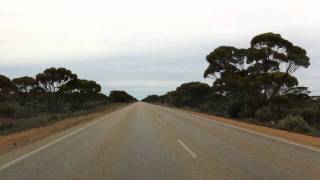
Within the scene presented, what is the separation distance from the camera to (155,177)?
9.15 meters

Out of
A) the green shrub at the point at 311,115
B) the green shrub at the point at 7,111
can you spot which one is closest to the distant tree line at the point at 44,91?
the green shrub at the point at 7,111

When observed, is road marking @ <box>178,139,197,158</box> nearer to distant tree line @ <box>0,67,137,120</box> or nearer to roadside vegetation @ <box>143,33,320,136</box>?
roadside vegetation @ <box>143,33,320,136</box>

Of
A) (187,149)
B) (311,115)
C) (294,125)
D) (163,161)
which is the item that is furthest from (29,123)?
(163,161)

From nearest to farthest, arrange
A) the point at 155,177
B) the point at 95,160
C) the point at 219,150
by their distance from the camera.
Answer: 1. the point at 155,177
2. the point at 95,160
3. the point at 219,150

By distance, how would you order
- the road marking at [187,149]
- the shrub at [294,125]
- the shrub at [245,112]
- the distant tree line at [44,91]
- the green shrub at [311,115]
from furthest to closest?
the distant tree line at [44,91] < the shrub at [245,112] < the green shrub at [311,115] < the shrub at [294,125] < the road marking at [187,149]

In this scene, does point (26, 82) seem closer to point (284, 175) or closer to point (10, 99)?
Answer: point (10, 99)

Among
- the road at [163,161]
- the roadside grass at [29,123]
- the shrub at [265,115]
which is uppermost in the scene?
the shrub at [265,115]

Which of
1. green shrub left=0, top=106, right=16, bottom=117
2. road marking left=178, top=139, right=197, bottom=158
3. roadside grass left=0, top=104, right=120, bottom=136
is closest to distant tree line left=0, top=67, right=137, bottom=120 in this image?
green shrub left=0, top=106, right=16, bottom=117

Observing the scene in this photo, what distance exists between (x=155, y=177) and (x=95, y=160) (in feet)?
10.1

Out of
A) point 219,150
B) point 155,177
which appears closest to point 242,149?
point 219,150

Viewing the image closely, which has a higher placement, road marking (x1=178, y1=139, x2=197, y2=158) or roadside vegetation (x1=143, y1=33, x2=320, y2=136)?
roadside vegetation (x1=143, y1=33, x2=320, y2=136)

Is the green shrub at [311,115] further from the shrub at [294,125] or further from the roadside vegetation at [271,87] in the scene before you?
the shrub at [294,125]

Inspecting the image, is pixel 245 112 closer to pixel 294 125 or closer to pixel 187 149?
pixel 294 125

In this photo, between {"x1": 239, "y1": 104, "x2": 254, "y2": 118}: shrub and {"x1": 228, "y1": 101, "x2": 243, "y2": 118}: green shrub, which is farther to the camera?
{"x1": 228, "y1": 101, "x2": 243, "y2": 118}: green shrub
